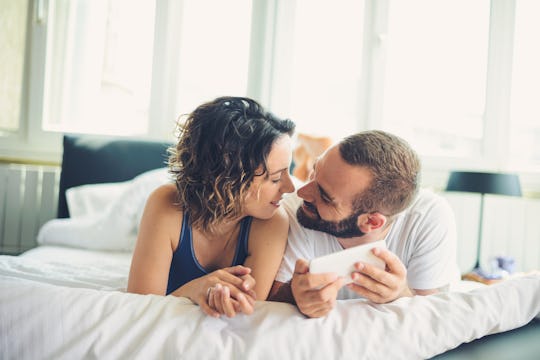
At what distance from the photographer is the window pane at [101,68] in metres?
3.07

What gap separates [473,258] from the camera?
286 centimetres

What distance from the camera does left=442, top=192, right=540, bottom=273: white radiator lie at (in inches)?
108

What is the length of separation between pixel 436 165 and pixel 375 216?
2.00 m

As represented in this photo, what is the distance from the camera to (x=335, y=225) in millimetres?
1228

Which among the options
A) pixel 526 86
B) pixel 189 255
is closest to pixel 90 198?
pixel 189 255

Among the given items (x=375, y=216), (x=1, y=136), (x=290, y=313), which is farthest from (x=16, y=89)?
(x=290, y=313)

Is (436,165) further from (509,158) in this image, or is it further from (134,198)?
(134,198)

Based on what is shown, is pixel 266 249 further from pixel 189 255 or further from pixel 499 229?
pixel 499 229

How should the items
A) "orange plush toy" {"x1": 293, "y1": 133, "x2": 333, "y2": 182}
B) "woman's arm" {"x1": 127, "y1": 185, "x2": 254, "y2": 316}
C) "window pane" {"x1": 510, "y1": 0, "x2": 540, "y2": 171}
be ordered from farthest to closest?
1. "window pane" {"x1": 510, "y1": 0, "x2": 540, "y2": 171}
2. "orange plush toy" {"x1": 293, "y1": 133, "x2": 333, "y2": 182}
3. "woman's arm" {"x1": 127, "y1": 185, "x2": 254, "y2": 316}

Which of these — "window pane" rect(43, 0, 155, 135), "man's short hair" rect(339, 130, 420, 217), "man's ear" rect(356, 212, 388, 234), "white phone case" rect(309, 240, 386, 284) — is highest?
"window pane" rect(43, 0, 155, 135)

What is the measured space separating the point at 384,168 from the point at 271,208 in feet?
1.02

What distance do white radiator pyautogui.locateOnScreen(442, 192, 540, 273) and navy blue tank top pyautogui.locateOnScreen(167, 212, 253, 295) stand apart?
1994 millimetres

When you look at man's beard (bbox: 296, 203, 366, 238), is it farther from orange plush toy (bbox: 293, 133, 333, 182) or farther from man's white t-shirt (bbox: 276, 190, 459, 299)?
orange plush toy (bbox: 293, 133, 333, 182)

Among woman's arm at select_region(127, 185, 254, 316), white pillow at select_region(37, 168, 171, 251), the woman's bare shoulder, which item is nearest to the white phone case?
woman's arm at select_region(127, 185, 254, 316)
